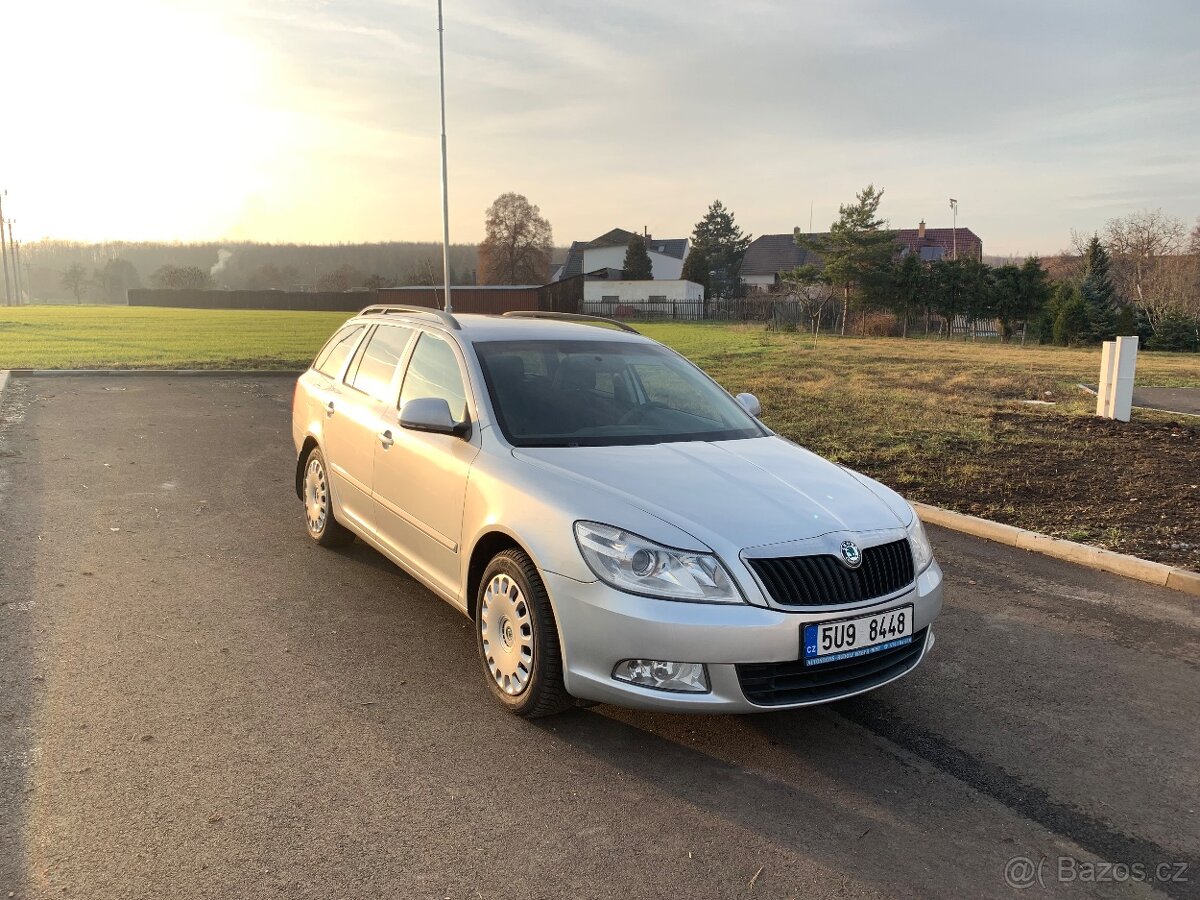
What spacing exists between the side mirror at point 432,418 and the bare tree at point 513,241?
8981 cm

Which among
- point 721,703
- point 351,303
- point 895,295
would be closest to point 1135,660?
point 721,703

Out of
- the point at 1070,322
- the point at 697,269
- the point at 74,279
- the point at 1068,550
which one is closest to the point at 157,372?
the point at 1068,550

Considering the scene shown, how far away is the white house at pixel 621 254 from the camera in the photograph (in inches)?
3521

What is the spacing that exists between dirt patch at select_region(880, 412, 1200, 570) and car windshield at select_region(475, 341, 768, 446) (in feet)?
10.8

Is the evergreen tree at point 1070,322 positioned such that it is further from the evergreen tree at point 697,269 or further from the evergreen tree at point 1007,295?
the evergreen tree at point 697,269

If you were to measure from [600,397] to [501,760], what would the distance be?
1984mm

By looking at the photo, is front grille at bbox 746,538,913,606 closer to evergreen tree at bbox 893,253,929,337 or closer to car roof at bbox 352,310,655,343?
car roof at bbox 352,310,655,343

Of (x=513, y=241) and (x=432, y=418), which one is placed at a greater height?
(x=513, y=241)

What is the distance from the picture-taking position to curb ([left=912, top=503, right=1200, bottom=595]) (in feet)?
18.4

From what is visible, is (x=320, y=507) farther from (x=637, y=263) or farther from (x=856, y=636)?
(x=637, y=263)

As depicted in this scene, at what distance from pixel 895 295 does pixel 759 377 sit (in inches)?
1045

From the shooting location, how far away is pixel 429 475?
14.3 ft

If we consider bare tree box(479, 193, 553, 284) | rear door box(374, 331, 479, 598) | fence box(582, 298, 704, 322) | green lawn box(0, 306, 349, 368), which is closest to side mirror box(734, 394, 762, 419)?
rear door box(374, 331, 479, 598)
